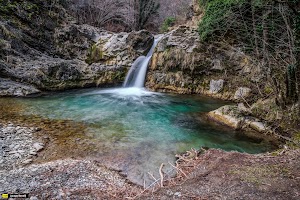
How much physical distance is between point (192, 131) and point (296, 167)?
10.8ft

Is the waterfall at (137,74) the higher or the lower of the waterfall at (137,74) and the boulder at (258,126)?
the higher

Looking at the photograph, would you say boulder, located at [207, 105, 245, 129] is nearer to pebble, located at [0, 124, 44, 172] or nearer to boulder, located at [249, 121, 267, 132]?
boulder, located at [249, 121, 267, 132]

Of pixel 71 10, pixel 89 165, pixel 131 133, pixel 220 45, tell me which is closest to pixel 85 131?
pixel 131 133

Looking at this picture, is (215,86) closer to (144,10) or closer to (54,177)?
(54,177)

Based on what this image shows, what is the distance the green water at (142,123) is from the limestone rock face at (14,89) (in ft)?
2.13

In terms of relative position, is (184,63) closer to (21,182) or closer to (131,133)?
(131,133)

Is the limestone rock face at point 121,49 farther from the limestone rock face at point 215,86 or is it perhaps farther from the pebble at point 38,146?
→ the pebble at point 38,146

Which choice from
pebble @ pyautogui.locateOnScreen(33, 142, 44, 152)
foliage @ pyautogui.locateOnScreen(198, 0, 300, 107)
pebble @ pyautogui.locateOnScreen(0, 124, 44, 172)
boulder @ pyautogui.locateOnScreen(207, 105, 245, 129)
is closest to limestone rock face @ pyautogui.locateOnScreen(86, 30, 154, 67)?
foliage @ pyautogui.locateOnScreen(198, 0, 300, 107)

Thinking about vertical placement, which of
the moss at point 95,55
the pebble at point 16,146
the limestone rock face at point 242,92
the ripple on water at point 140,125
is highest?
the moss at point 95,55

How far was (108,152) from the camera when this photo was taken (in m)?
4.80

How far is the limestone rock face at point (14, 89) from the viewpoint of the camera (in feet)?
28.4

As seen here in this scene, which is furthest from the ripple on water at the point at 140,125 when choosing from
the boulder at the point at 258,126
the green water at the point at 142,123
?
the boulder at the point at 258,126

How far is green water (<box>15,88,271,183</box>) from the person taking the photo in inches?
193

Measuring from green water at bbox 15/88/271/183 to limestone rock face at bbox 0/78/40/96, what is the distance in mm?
649
